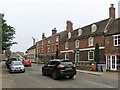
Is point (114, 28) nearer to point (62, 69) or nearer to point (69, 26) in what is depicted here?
point (62, 69)

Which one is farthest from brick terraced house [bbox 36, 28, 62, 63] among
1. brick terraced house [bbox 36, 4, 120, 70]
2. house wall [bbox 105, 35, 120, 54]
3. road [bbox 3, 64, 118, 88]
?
road [bbox 3, 64, 118, 88]

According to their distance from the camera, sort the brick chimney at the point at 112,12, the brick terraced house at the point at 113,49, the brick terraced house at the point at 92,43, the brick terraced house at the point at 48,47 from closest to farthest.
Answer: the brick terraced house at the point at 113,49
the brick terraced house at the point at 92,43
the brick chimney at the point at 112,12
the brick terraced house at the point at 48,47

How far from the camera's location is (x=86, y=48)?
27.4m

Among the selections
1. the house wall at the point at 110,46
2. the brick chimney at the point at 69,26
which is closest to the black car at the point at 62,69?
the house wall at the point at 110,46

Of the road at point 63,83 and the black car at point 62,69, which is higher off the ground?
the black car at point 62,69

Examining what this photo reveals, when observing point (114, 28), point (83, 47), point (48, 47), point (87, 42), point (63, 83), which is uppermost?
point (114, 28)

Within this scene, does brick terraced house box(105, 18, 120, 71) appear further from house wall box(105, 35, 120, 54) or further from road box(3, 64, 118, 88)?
road box(3, 64, 118, 88)

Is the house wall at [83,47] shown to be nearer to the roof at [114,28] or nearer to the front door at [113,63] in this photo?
the roof at [114,28]

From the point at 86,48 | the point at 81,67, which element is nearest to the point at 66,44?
the point at 86,48

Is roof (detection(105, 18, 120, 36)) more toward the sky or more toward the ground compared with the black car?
more toward the sky

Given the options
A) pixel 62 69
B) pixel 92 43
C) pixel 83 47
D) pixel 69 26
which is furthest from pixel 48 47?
pixel 62 69

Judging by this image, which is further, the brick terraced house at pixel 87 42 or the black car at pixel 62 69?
the brick terraced house at pixel 87 42

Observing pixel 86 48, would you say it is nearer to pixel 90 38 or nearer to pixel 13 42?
pixel 90 38

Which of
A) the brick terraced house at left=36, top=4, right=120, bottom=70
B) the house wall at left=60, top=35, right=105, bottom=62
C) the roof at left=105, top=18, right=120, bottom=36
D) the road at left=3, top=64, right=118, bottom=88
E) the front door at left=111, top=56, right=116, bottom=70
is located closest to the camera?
the road at left=3, top=64, right=118, bottom=88
